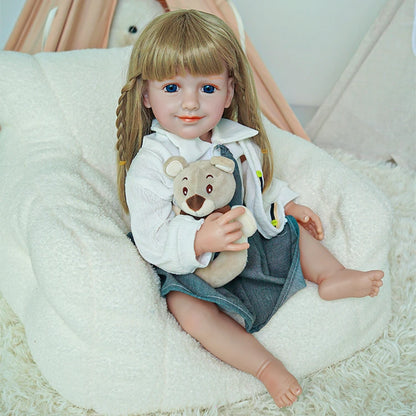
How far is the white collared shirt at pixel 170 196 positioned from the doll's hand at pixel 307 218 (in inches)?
2.8

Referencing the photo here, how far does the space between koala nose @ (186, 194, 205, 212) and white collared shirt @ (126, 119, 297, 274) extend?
30 millimetres

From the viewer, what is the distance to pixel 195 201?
104cm

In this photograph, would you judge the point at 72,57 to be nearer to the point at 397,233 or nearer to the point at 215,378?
the point at 215,378

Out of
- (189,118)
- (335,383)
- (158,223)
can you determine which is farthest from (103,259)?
(335,383)

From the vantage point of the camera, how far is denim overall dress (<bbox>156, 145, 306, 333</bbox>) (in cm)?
110

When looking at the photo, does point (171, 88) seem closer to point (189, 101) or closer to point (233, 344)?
point (189, 101)

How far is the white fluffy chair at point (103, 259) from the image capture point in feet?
3.40

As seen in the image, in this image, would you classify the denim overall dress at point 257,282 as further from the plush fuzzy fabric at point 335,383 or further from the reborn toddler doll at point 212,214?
the plush fuzzy fabric at point 335,383

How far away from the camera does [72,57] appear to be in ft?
4.88

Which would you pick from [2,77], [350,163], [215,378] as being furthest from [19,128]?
[350,163]

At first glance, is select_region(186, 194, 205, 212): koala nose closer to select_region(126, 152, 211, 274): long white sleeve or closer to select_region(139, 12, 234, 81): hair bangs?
select_region(126, 152, 211, 274): long white sleeve

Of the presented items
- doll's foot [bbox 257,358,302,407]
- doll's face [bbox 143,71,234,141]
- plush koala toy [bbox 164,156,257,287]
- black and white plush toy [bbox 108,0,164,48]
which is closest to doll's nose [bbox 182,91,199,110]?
doll's face [bbox 143,71,234,141]

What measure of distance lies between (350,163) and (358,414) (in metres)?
1.16

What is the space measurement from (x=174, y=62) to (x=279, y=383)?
0.66 meters
